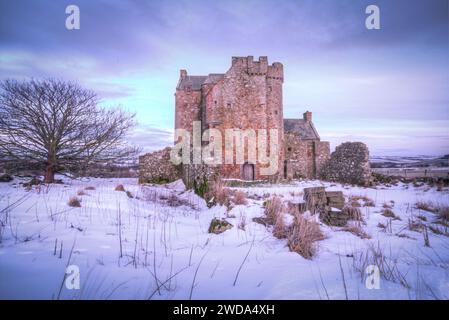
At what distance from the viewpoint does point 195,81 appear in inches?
909

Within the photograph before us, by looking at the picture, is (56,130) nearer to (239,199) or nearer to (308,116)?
(239,199)

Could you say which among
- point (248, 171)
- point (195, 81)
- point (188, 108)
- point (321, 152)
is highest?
point (195, 81)

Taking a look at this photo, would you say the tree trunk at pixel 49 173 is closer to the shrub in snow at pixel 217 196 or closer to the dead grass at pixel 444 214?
the shrub in snow at pixel 217 196

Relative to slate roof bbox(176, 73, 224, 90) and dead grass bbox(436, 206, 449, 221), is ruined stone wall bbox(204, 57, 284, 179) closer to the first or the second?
slate roof bbox(176, 73, 224, 90)

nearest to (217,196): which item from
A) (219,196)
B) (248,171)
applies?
(219,196)

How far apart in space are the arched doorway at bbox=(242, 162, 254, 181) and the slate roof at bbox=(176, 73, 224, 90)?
7855mm

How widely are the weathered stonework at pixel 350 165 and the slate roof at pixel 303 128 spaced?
6.71 m

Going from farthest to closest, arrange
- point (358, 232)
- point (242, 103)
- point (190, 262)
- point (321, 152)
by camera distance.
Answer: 1. point (321, 152)
2. point (242, 103)
3. point (358, 232)
4. point (190, 262)

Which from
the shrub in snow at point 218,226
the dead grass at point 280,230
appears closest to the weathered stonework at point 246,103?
the shrub in snow at point 218,226

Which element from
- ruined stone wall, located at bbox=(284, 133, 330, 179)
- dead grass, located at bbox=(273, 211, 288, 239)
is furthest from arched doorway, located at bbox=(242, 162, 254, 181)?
dead grass, located at bbox=(273, 211, 288, 239)

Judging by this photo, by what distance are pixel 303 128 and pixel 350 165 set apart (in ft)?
34.3

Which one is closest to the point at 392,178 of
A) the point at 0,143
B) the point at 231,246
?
the point at 231,246

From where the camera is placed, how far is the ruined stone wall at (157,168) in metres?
16.6
